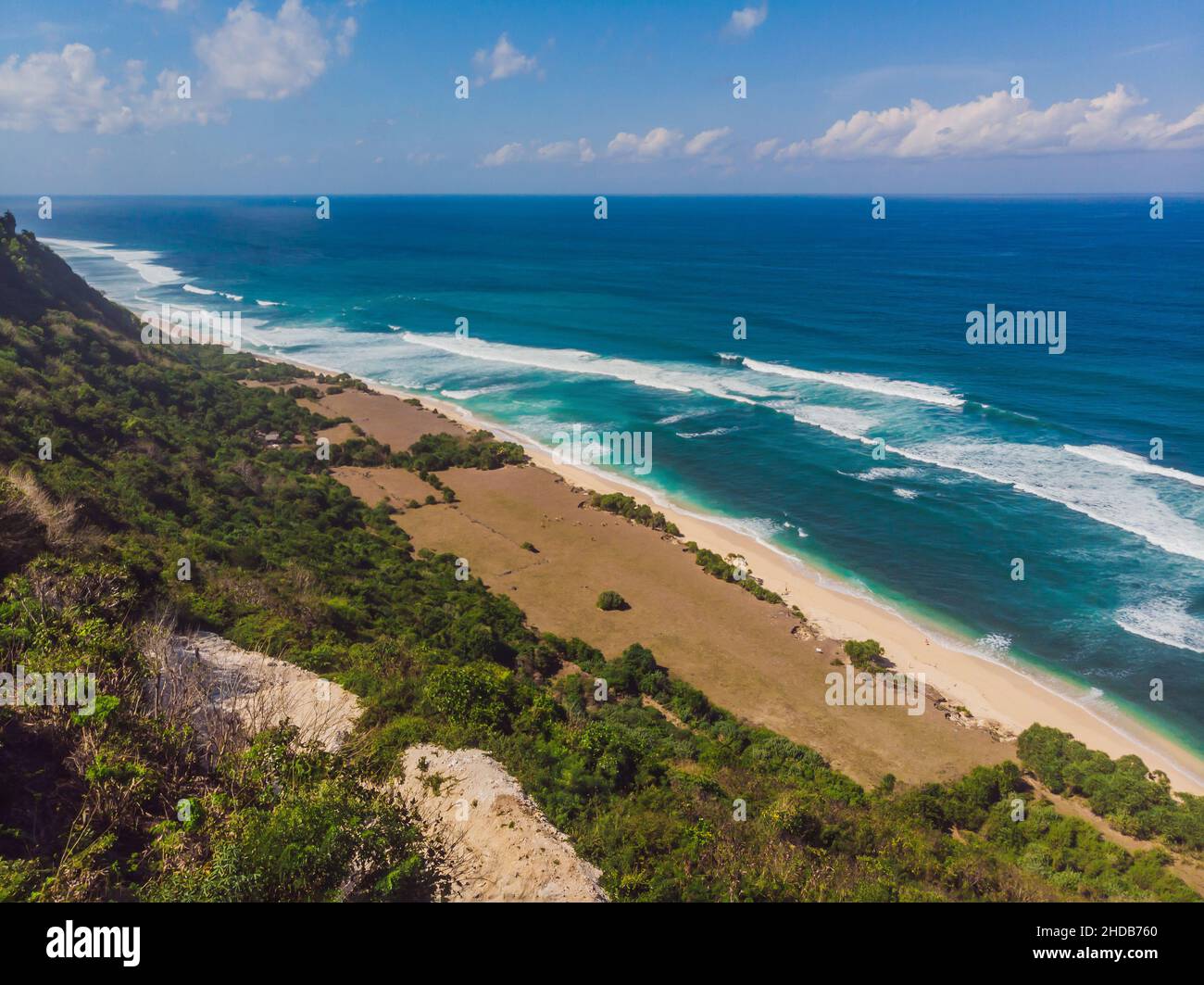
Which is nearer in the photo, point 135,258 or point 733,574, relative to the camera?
point 733,574

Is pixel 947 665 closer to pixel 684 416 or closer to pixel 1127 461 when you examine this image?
pixel 1127 461

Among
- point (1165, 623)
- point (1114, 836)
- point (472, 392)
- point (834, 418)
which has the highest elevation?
point (472, 392)

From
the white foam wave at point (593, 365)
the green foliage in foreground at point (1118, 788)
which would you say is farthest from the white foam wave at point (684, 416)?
the green foliage in foreground at point (1118, 788)

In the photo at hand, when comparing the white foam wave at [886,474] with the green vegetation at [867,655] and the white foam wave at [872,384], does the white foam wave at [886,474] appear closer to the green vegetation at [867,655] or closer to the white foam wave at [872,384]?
the white foam wave at [872,384]

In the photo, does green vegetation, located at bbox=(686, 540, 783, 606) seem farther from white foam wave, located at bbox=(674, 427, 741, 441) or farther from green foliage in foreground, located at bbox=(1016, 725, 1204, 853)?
white foam wave, located at bbox=(674, 427, 741, 441)

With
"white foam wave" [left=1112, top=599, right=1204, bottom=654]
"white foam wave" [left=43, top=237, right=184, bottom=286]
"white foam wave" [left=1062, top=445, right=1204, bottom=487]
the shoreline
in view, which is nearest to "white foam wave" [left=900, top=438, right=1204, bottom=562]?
"white foam wave" [left=1062, top=445, right=1204, bottom=487]
